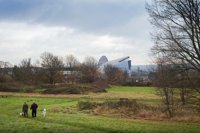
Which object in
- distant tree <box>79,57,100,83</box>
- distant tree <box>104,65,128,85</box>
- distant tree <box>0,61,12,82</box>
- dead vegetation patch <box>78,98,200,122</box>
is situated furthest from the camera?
distant tree <box>104,65,128,85</box>

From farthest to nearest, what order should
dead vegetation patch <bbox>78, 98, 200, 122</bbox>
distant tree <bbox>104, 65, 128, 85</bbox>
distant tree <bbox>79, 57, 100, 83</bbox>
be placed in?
distant tree <bbox>104, 65, 128, 85</bbox> → distant tree <bbox>79, 57, 100, 83</bbox> → dead vegetation patch <bbox>78, 98, 200, 122</bbox>

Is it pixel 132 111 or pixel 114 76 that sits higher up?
pixel 114 76

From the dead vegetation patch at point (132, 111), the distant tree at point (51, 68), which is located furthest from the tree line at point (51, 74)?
the dead vegetation patch at point (132, 111)

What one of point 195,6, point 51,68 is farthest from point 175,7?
point 51,68

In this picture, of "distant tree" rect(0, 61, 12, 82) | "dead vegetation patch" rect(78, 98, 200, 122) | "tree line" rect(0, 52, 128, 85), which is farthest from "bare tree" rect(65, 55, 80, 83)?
"dead vegetation patch" rect(78, 98, 200, 122)

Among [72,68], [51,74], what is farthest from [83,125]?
[72,68]

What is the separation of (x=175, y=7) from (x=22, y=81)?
97590 mm

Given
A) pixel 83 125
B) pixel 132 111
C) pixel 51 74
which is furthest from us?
pixel 51 74

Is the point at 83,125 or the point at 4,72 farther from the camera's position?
the point at 4,72

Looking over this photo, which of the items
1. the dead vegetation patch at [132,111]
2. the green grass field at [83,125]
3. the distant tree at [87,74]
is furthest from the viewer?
the distant tree at [87,74]

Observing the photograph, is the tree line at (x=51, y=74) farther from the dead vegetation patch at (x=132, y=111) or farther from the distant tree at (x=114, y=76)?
the dead vegetation patch at (x=132, y=111)

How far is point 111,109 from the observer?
4734 centimetres

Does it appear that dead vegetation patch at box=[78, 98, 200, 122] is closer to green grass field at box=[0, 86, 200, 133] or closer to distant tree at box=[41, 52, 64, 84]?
green grass field at box=[0, 86, 200, 133]

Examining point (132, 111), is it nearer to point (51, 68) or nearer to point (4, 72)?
point (51, 68)
